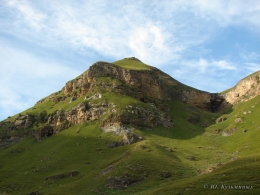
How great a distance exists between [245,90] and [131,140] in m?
80.2

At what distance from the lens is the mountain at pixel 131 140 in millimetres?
67875

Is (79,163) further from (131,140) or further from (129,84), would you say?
(129,84)

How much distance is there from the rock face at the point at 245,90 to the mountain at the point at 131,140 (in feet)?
1.87

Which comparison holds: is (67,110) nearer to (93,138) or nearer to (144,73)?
(93,138)

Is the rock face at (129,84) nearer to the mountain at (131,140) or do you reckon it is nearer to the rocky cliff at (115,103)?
the rocky cliff at (115,103)

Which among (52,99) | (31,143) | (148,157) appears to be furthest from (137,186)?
(52,99)

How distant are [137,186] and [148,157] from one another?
553 inches

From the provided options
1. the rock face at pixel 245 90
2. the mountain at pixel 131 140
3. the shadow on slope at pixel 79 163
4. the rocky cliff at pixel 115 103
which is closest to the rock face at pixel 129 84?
the rocky cliff at pixel 115 103

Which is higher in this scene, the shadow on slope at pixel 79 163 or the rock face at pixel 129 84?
the rock face at pixel 129 84

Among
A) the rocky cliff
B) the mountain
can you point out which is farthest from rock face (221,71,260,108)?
the mountain

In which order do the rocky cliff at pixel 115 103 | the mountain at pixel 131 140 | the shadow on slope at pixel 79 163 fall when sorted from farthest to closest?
the rocky cliff at pixel 115 103 → the shadow on slope at pixel 79 163 → the mountain at pixel 131 140

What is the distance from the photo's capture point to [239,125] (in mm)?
116750

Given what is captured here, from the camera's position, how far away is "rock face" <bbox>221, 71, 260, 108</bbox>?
142 m

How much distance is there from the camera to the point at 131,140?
101 m
